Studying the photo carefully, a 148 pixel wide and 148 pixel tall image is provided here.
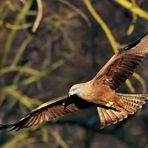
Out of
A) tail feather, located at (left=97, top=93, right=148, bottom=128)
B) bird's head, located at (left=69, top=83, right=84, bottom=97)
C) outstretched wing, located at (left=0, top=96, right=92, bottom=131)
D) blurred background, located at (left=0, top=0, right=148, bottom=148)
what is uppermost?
bird's head, located at (left=69, top=83, right=84, bottom=97)

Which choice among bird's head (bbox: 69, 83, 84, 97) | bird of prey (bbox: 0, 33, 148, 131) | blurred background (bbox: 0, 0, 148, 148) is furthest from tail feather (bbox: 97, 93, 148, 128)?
blurred background (bbox: 0, 0, 148, 148)

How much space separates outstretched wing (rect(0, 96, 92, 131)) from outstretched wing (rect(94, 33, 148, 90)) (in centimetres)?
25

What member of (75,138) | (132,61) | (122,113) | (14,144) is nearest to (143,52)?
(132,61)

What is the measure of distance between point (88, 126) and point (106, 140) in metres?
3.32

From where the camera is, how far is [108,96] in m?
4.71

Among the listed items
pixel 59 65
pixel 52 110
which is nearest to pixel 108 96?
pixel 52 110

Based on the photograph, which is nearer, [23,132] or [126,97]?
[126,97]

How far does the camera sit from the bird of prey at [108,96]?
465 cm

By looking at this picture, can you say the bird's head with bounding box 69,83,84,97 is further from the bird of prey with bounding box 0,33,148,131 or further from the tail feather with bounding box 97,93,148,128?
the tail feather with bounding box 97,93,148,128

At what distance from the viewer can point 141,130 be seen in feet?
40.4

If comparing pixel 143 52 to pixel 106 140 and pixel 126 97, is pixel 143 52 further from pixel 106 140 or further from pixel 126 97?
pixel 106 140

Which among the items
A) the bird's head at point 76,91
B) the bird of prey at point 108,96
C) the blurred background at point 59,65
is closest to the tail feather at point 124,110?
the bird of prey at point 108,96

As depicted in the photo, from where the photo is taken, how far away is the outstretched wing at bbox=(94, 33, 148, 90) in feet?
15.0

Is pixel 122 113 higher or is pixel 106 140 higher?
pixel 122 113
